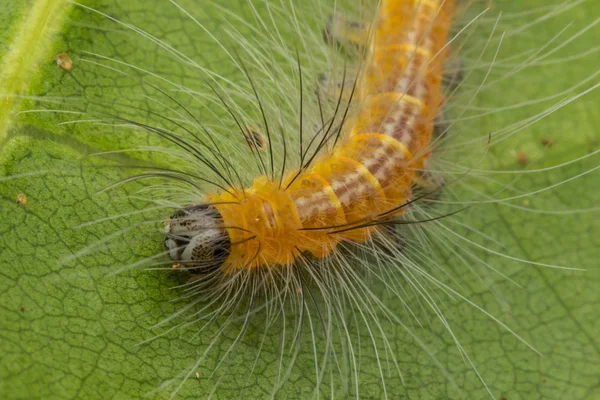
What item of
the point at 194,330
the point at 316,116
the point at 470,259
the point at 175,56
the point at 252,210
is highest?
the point at 175,56

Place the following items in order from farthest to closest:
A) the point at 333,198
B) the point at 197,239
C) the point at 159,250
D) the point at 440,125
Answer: the point at 440,125, the point at 333,198, the point at 159,250, the point at 197,239

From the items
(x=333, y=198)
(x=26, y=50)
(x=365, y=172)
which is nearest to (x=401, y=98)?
(x=365, y=172)

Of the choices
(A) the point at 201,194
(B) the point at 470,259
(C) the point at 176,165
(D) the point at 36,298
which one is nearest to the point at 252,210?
(A) the point at 201,194

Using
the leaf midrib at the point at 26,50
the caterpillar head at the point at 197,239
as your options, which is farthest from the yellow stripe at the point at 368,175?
the leaf midrib at the point at 26,50

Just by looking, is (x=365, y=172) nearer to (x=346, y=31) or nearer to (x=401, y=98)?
(x=401, y=98)

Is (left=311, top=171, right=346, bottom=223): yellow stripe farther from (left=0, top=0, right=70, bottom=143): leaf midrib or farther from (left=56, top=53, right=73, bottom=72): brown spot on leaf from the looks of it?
(left=0, top=0, right=70, bottom=143): leaf midrib

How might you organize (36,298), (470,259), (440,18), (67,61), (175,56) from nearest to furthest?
(36,298), (67,61), (175,56), (470,259), (440,18)

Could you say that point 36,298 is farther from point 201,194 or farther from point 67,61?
point 67,61
